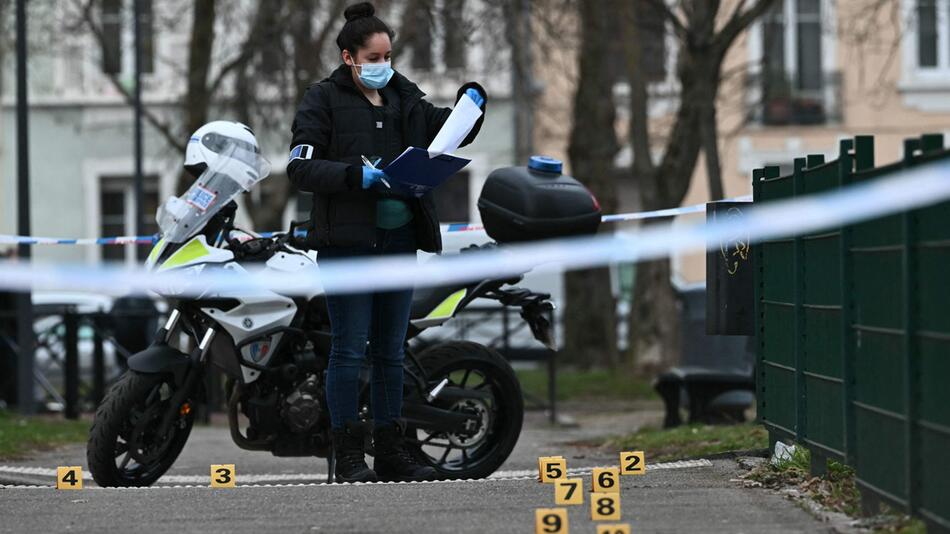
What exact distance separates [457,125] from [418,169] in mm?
236

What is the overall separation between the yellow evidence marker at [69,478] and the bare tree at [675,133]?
9596 mm

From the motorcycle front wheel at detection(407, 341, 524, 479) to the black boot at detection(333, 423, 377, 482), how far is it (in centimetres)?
66

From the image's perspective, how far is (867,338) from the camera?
19.5 ft

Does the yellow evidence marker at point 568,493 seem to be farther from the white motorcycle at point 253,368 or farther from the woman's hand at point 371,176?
the white motorcycle at point 253,368

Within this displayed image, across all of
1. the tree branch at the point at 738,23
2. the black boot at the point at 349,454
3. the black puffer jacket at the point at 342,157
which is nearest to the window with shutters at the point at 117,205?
the tree branch at the point at 738,23

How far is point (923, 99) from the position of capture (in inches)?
1399

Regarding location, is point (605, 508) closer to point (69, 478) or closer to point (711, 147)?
point (69, 478)

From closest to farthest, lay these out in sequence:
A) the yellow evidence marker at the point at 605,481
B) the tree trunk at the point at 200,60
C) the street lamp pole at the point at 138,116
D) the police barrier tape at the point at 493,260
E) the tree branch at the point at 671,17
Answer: the police barrier tape at the point at 493,260
the yellow evidence marker at the point at 605,481
the tree branch at the point at 671,17
the tree trunk at the point at 200,60
the street lamp pole at the point at 138,116

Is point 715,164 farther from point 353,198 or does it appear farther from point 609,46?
point 353,198

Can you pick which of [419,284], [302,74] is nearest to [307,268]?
[419,284]

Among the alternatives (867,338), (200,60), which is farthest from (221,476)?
(200,60)

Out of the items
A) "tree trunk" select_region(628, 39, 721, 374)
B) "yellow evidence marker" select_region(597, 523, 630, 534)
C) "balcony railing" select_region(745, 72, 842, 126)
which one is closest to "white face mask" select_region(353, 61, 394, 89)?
"yellow evidence marker" select_region(597, 523, 630, 534)

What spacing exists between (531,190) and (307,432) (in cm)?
144

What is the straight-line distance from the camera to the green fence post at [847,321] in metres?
6.13
